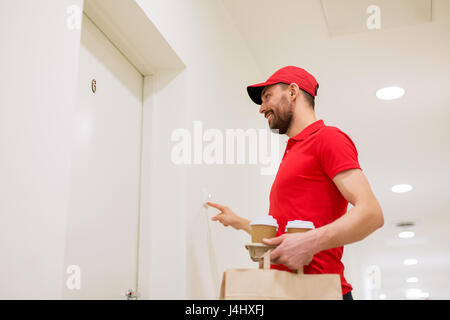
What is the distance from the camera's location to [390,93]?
3270mm

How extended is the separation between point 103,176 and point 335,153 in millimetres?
727

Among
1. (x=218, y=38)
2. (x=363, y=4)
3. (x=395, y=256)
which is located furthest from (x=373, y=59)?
(x=395, y=256)

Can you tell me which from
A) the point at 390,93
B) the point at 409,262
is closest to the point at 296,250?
the point at 390,93

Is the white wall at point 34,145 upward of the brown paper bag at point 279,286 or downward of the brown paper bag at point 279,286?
upward

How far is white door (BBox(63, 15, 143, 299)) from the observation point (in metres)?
1.30

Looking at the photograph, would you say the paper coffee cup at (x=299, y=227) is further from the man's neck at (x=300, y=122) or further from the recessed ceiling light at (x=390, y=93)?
the recessed ceiling light at (x=390, y=93)

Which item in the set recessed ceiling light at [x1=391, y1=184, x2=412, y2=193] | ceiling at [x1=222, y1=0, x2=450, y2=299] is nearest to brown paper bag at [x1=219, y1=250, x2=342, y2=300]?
ceiling at [x1=222, y1=0, x2=450, y2=299]

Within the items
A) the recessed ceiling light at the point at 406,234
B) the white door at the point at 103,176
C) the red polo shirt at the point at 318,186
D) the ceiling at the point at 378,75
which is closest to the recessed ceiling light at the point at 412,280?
the recessed ceiling light at the point at 406,234

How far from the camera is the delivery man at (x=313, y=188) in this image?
1.02 meters

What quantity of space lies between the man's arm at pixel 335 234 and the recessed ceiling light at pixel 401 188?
13.6ft

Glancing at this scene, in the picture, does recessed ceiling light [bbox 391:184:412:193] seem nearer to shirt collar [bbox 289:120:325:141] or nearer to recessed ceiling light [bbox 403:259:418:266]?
shirt collar [bbox 289:120:325:141]

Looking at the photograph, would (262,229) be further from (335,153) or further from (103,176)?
(103,176)

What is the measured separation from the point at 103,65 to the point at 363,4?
1.47m

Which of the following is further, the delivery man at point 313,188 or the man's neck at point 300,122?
the man's neck at point 300,122
